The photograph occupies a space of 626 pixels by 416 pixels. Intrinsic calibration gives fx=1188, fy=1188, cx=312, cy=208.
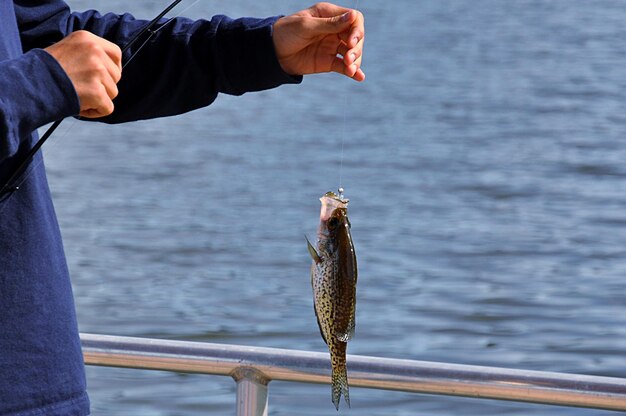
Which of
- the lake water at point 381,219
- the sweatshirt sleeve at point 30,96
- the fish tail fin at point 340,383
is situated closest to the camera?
the sweatshirt sleeve at point 30,96

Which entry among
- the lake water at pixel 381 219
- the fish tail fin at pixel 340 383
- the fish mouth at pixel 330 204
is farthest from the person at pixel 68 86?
the lake water at pixel 381 219

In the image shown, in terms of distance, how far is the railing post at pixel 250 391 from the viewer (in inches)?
66.7

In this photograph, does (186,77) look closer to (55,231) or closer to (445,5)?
(55,231)

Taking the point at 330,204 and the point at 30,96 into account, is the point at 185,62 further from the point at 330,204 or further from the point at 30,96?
the point at 30,96

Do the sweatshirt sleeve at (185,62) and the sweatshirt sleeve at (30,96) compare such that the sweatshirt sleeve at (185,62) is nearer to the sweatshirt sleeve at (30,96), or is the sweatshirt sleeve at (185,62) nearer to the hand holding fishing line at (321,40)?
the hand holding fishing line at (321,40)

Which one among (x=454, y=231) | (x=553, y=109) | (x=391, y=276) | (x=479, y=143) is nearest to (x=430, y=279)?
(x=391, y=276)

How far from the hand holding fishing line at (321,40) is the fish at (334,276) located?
0.22 meters

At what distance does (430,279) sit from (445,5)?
35.3 feet

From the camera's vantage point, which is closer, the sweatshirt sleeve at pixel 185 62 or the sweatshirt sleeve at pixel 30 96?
Result: the sweatshirt sleeve at pixel 30 96

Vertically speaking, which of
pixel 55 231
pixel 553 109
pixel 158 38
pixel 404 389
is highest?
pixel 158 38

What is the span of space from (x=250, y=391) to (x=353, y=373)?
157mm

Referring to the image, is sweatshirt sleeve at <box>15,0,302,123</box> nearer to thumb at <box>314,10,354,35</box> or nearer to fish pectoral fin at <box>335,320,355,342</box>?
thumb at <box>314,10,354,35</box>

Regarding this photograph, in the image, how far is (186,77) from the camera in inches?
67.9

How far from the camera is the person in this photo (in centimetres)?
132
